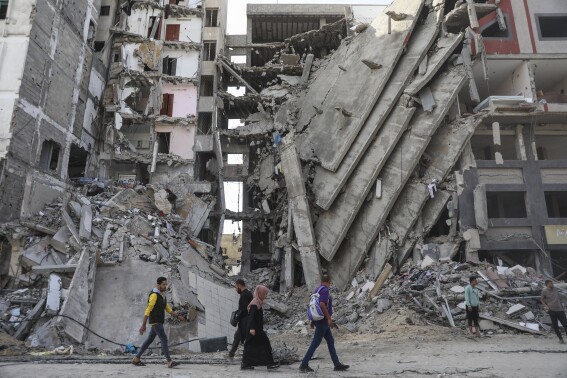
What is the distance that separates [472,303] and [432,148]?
907cm

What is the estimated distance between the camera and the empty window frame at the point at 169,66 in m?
27.1

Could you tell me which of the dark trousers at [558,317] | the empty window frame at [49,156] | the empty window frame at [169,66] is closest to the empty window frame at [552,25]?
the dark trousers at [558,317]

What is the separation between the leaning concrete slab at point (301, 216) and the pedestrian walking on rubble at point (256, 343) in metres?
10.6

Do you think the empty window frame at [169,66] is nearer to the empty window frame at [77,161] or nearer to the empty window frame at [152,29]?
the empty window frame at [152,29]

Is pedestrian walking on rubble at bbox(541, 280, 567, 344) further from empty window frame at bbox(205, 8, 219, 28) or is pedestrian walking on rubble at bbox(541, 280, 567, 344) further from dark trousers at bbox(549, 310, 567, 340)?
empty window frame at bbox(205, 8, 219, 28)

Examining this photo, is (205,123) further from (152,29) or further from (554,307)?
(554,307)

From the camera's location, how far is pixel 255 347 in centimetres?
609

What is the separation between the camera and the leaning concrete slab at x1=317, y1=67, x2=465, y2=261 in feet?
52.9

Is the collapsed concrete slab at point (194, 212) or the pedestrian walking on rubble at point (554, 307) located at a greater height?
the collapsed concrete slab at point (194, 212)

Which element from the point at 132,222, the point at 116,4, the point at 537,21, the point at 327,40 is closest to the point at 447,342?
the point at 132,222

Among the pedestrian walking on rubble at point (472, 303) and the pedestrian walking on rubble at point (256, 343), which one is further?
the pedestrian walking on rubble at point (472, 303)

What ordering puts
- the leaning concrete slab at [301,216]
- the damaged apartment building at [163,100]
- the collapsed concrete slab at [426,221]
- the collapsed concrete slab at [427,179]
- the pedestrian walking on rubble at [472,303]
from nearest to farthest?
1. the pedestrian walking on rubble at [472,303]
2. the collapsed concrete slab at [426,221]
3. the collapsed concrete slab at [427,179]
4. the leaning concrete slab at [301,216]
5. the damaged apartment building at [163,100]

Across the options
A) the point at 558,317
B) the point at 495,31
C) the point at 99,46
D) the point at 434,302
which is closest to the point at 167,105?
the point at 99,46

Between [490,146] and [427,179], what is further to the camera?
[490,146]
